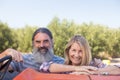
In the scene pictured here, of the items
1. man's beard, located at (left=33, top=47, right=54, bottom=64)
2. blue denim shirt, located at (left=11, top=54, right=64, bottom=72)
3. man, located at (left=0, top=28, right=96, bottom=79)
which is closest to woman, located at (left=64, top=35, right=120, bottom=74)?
man, located at (left=0, top=28, right=96, bottom=79)

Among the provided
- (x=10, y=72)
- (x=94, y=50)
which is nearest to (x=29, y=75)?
(x=10, y=72)

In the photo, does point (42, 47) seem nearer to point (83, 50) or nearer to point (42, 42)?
point (42, 42)

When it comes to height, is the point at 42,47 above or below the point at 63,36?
below

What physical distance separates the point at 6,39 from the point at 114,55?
1750 centimetres

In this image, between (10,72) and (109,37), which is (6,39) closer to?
(109,37)

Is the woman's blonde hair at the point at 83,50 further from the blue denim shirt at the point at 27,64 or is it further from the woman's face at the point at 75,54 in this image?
the blue denim shirt at the point at 27,64

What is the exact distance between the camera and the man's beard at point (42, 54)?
4031 millimetres

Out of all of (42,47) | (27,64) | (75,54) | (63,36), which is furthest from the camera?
(63,36)

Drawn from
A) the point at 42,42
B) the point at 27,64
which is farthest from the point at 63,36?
the point at 27,64

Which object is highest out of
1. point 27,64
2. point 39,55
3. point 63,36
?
point 63,36

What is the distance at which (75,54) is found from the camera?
3.21 m

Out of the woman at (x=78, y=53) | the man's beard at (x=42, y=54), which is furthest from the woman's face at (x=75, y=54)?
the man's beard at (x=42, y=54)

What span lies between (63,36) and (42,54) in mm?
31203

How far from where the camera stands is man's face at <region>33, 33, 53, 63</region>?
160 inches
